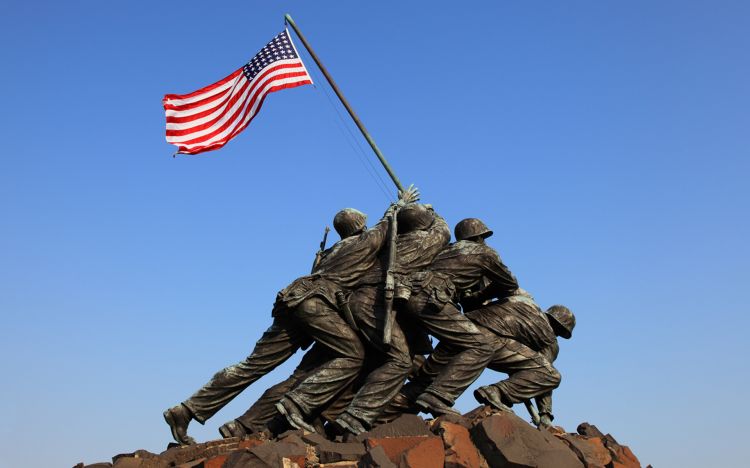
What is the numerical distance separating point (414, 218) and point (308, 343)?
2263 millimetres

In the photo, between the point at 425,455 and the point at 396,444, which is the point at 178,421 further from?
the point at 425,455

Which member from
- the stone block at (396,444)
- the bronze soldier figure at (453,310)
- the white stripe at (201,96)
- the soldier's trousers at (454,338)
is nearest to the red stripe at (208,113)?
the white stripe at (201,96)

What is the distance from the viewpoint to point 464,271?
11.7m

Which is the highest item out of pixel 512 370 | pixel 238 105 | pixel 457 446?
pixel 238 105

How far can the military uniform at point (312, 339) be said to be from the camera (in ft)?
36.3

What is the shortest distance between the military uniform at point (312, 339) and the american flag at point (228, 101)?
120 inches

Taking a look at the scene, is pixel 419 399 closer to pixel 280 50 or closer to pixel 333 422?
→ pixel 333 422

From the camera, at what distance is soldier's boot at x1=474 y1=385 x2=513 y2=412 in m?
11.0

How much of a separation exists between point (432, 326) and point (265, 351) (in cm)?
224

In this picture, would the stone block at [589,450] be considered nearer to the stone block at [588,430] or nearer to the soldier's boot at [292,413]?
the stone block at [588,430]

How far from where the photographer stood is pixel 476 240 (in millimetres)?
12266

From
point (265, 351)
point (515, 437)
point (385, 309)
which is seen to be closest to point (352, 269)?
point (385, 309)

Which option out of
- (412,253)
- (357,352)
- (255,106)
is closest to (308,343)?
(357,352)

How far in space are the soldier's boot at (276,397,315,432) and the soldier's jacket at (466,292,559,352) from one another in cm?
266
